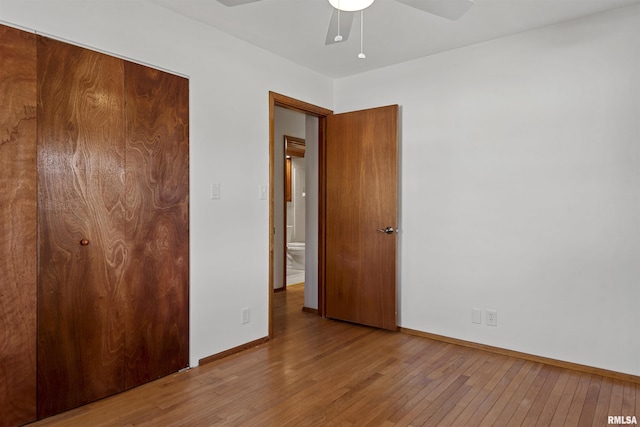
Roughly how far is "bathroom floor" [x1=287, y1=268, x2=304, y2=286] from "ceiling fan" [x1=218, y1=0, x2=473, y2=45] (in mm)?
4258

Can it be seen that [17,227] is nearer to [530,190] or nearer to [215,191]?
[215,191]

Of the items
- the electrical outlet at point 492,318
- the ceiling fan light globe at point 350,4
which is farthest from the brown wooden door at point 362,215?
the ceiling fan light globe at point 350,4

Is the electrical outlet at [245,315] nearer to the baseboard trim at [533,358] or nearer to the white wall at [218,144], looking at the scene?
the white wall at [218,144]

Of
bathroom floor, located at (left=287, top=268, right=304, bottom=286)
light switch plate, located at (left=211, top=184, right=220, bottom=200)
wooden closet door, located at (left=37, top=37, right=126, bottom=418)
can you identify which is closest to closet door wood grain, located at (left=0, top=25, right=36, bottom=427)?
wooden closet door, located at (left=37, top=37, right=126, bottom=418)

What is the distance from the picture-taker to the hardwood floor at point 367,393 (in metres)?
2.12

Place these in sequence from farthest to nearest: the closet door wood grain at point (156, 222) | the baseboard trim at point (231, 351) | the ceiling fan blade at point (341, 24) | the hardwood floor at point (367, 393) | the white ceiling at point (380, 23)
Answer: the baseboard trim at point (231, 351) → the white ceiling at point (380, 23) → the closet door wood grain at point (156, 222) → the hardwood floor at point (367, 393) → the ceiling fan blade at point (341, 24)

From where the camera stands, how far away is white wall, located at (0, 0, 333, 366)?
2465mm

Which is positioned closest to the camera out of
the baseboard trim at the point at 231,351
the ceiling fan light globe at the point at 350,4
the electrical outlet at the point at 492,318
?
the ceiling fan light globe at the point at 350,4

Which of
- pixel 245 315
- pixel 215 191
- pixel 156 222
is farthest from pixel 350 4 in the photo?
pixel 245 315

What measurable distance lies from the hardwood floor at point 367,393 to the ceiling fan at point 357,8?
79.5 inches

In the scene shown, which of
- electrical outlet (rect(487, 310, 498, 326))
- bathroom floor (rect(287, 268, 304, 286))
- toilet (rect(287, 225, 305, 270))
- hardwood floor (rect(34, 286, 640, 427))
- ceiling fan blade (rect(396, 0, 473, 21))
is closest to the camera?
ceiling fan blade (rect(396, 0, 473, 21))

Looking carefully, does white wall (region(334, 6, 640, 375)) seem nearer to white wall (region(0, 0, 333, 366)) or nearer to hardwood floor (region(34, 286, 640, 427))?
hardwood floor (region(34, 286, 640, 427))

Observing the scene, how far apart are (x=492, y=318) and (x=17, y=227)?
325 cm

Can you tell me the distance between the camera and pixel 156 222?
2578 millimetres
